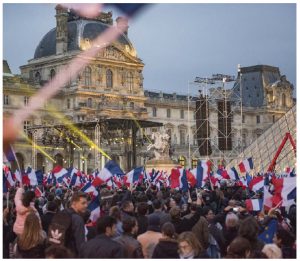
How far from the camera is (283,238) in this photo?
8.36 metres

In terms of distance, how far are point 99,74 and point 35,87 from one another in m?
5.91

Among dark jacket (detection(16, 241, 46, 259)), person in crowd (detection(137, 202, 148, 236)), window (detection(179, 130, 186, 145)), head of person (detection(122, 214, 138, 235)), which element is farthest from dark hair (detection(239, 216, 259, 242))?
window (detection(179, 130, 186, 145))

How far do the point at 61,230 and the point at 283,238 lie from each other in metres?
2.38

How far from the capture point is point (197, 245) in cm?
727

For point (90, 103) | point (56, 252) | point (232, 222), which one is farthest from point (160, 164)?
point (56, 252)

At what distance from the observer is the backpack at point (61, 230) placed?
820 centimetres

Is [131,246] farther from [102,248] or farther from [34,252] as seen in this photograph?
[34,252]

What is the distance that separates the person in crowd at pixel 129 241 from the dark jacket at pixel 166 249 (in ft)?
0.60

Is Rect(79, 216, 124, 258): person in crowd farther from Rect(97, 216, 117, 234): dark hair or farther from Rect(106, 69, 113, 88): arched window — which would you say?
Rect(106, 69, 113, 88): arched window

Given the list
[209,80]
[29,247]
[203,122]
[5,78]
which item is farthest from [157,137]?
[29,247]

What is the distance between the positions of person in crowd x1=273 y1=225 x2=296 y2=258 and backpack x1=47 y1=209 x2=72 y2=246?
222 centimetres

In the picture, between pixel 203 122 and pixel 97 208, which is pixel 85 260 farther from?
pixel 203 122

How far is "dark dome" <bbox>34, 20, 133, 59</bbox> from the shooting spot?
69194mm

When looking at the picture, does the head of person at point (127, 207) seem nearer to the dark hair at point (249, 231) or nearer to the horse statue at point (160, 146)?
the dark hair at point (249, 231)
